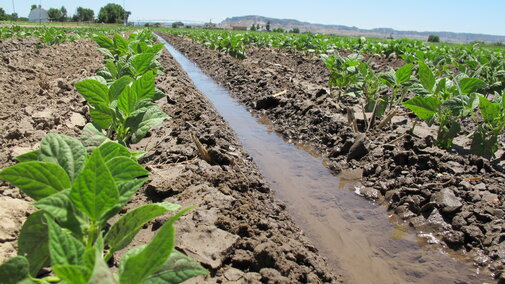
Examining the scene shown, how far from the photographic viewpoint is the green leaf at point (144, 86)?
8.65ft

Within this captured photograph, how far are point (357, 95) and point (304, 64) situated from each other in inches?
304

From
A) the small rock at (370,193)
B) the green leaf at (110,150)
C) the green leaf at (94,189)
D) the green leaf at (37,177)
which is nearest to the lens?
the green leaf at (94,189)

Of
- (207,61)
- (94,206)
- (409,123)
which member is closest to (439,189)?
(409,123)

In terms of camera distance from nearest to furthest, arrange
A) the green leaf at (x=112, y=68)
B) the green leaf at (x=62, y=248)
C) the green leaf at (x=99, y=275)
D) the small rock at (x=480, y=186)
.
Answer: the green leaf at (x=99, y=275), the green leaf at (x=62, y=248), the small rock at (x=480, y=186), the green leaf at (x=112, y=68)

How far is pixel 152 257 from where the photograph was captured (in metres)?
1.08

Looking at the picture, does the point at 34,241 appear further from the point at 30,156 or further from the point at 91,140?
the point at 91,140

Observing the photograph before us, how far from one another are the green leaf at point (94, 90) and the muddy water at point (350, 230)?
1913 millimetres

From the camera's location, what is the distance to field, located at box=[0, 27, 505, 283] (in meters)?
1.24

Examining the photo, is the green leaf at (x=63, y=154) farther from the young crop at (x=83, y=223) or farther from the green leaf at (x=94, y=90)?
the green leaf at (x=94, y=90)

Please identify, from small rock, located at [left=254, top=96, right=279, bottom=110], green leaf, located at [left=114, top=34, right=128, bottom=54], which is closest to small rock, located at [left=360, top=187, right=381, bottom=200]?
green leaf, located at [left=114, top=34, right=128, bottom=54]

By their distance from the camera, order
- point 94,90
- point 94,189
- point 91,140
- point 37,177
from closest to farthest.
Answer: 1. point 94,189
2. point 37,177
3. point 91,140
4. point 94,90

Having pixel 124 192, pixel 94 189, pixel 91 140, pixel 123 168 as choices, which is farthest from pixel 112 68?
pixel 94 189

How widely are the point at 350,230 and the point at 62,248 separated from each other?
260 cm

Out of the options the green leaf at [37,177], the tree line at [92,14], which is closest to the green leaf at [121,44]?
the green leaf at [37,177]
